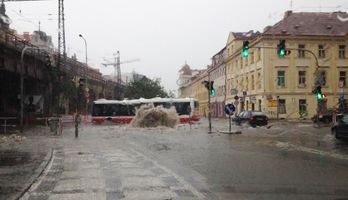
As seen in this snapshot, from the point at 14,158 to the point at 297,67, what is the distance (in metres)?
57.6

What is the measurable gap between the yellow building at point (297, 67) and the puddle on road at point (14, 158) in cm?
5121

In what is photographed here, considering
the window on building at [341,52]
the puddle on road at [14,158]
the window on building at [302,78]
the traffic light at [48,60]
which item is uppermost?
the window on building at [341,52]

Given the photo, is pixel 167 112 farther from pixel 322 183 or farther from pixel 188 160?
pixel 322 183

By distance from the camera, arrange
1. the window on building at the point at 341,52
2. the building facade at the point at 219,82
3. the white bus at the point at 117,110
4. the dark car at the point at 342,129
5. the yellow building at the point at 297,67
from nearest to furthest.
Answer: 1. the dark car at the point at 342,129
2. the white bus at the point at 117,110
3. the yellow building at the point at 297,67
4. the window on building at the point at 341,52
5. the building facade at the point at 219,82

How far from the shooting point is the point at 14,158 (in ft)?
54.4

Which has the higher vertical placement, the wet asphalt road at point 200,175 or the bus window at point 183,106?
the bus window at point 183,106

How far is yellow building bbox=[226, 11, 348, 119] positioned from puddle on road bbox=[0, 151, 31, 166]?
2016 inches

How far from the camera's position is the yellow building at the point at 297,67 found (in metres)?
68.2

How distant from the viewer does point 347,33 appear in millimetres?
68750

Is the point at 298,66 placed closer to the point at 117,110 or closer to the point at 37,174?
the point at 117,110

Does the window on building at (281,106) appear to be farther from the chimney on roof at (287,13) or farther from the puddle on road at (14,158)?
the puddle on road at (14,158)

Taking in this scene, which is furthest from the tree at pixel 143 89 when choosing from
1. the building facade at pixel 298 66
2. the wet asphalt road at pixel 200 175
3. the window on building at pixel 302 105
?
the wet asphalt road at pixel 200 175

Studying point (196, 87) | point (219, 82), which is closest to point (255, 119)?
point (219, 82)

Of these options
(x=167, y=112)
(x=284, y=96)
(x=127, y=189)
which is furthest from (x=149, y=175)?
(x=284, y=96)
